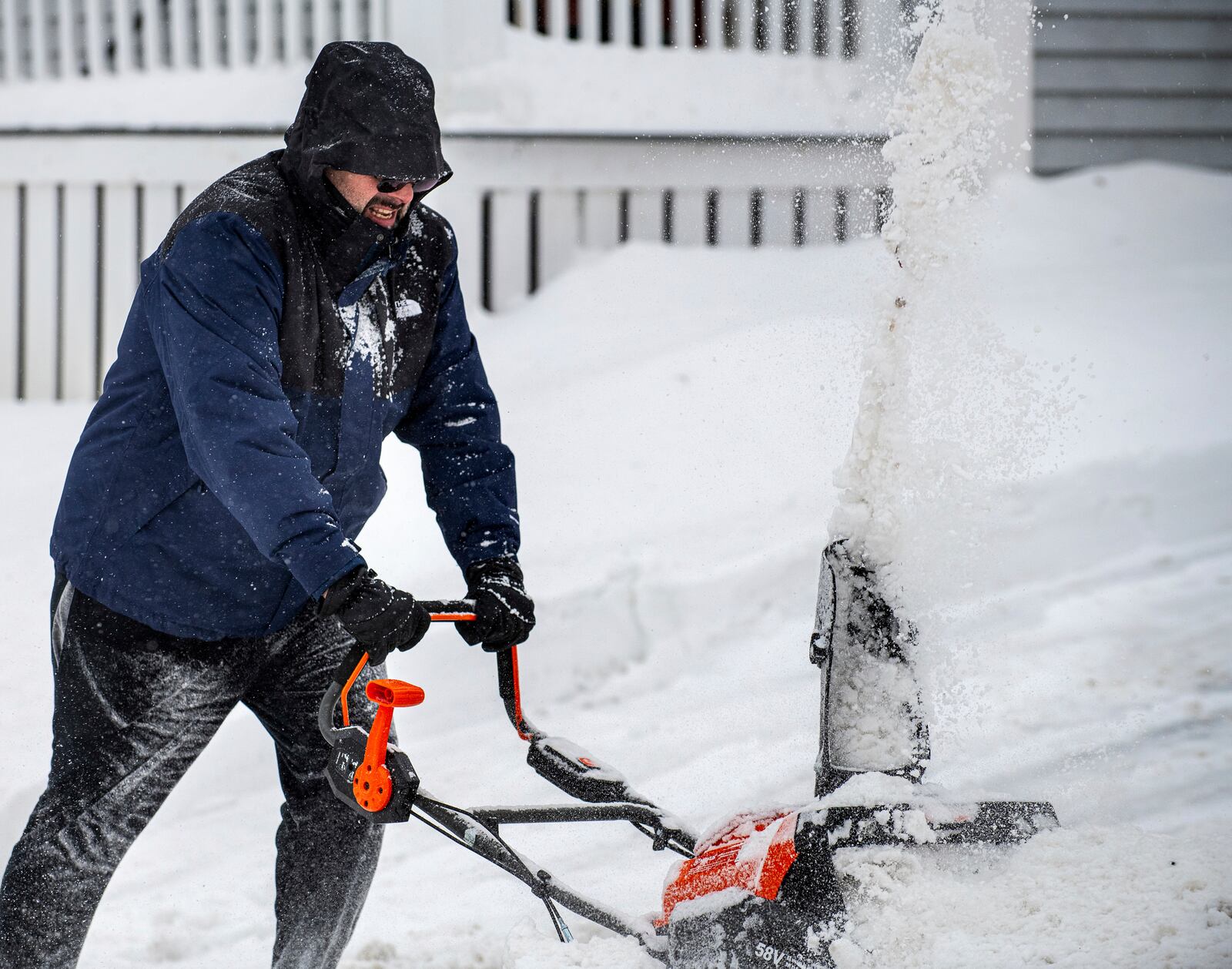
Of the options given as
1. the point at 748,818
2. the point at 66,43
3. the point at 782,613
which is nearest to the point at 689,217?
the point at 782,613

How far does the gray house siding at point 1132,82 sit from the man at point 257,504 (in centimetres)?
720

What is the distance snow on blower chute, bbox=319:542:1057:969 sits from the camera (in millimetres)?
1808

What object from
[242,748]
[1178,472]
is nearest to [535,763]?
[242,748]

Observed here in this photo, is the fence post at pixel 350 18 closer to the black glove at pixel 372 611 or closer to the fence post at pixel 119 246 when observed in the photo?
the fence post at pixel 119 246

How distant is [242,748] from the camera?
3.55 m

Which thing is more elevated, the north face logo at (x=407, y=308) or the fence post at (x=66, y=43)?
the fence post at (x=66, y=43)

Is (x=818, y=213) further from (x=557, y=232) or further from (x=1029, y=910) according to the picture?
(x=1029, y=910)

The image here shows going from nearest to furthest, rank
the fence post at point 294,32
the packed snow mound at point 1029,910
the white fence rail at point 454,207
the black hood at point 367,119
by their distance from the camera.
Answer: the packed snow mound at point 1029,910
the black hood at point 367,119
the white fence rail at point 454,207
the fence post at point 294,32

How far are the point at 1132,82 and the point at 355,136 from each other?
7870 millimetres

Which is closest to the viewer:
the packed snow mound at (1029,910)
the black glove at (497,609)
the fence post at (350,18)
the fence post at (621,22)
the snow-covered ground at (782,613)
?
the packed snow mound at (1029,910)

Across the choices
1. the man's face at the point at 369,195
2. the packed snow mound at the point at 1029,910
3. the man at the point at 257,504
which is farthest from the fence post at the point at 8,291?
the packed snow mound at the point at 1029,910

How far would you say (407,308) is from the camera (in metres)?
Answer: 2.12

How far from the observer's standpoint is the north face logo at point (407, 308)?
2105mm

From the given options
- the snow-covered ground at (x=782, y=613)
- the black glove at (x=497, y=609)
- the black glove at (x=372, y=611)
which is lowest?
the snow-covered ground at (x=782, y=613)
